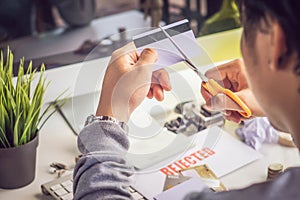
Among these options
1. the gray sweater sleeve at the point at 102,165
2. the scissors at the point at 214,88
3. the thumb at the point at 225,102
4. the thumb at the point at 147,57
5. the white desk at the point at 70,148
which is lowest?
the white desk at the point at 70,148

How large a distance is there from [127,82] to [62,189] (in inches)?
8.0

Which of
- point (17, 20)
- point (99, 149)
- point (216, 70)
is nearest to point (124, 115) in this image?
point (99, 149)

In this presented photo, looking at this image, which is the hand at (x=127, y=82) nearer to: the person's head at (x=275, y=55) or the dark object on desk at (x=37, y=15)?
the person's head at (x=275, y=55)

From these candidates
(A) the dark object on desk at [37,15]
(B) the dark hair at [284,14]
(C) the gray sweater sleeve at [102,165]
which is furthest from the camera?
(A) the dark object on desk at [37,15]

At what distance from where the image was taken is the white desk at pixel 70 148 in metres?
0.83

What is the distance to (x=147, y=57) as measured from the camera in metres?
0.73

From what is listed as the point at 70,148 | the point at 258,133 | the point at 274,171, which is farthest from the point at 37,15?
the point at 274,171

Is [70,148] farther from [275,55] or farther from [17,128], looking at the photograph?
[275,55]

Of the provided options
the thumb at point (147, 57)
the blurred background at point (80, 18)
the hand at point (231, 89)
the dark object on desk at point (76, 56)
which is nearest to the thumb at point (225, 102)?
the hand at point (231, 89)

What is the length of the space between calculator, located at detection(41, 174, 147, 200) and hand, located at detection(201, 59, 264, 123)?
0.57 feet

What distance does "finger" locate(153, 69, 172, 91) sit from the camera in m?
0.75

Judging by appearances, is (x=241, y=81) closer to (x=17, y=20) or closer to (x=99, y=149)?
(x=99, y=149)

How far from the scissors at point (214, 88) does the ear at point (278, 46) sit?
0.86ft

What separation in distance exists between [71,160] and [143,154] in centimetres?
12
